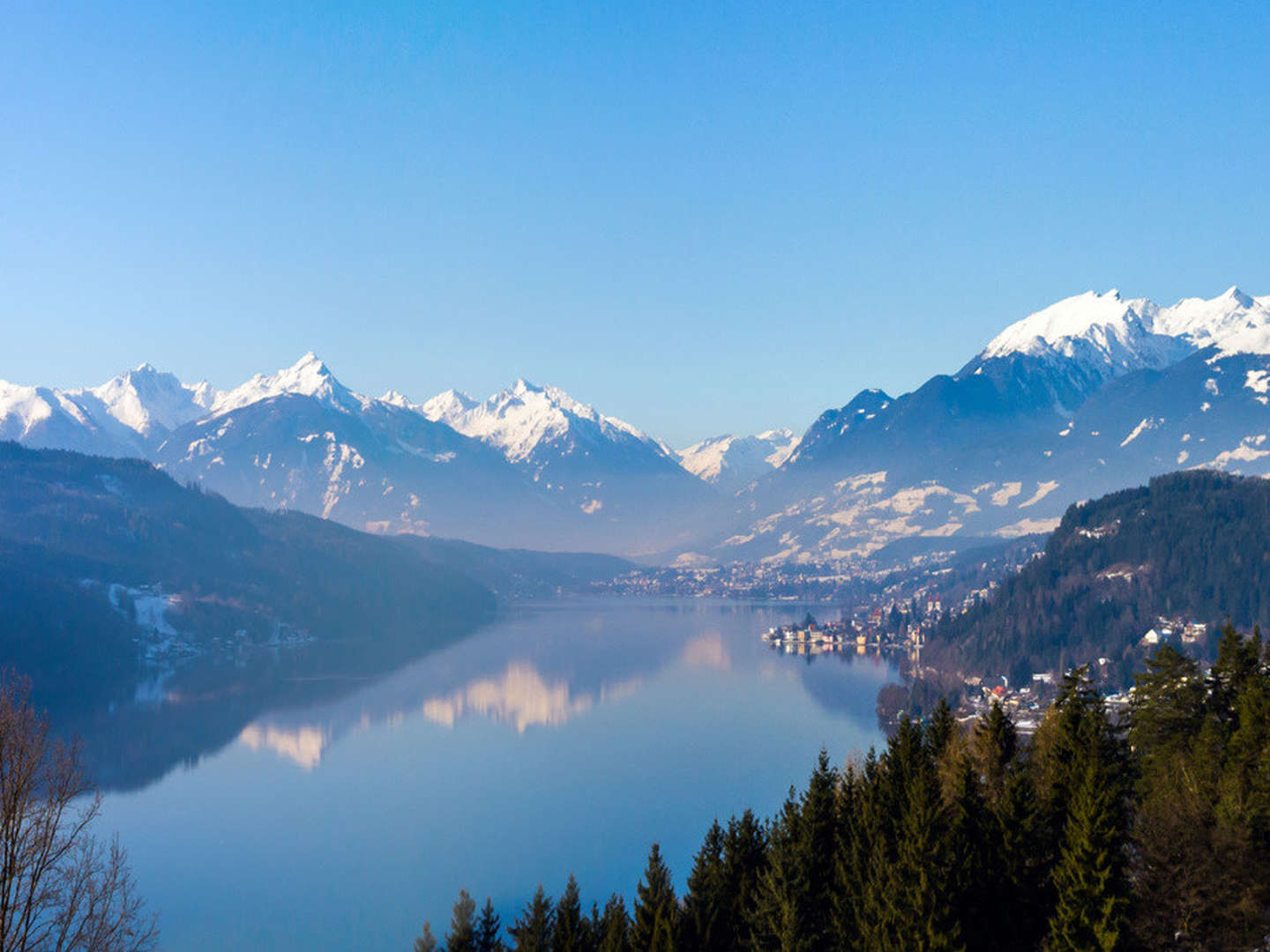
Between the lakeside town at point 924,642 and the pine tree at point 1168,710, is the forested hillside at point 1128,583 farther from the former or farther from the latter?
the pine tree at point 1168,710

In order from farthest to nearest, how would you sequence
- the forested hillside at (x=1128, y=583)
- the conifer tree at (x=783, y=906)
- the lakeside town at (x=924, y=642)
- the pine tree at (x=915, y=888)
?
the forested hillside at (x=1128, y=583) < the lakeside town at (x=924, y=642) < the conifer tree at (x=783, y=906) < the pine tree at (x=915, y=888)

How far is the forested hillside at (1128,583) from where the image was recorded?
9894cm

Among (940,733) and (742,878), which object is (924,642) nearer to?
(940,733)

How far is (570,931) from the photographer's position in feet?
77.4

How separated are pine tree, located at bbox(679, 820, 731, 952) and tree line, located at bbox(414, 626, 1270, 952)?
1.9 inches

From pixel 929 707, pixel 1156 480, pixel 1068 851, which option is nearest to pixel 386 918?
pixel 1068 851

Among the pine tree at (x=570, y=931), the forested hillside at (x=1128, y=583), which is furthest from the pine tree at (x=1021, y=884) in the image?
the forested hillside at (x=1128, y=583)

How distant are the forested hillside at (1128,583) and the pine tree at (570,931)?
75036 millimetres

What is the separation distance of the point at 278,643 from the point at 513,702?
57.8 metres

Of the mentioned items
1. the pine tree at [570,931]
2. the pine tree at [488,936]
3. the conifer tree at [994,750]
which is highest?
the conifer tree at [994,750]

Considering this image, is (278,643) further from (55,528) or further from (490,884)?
(490,884)

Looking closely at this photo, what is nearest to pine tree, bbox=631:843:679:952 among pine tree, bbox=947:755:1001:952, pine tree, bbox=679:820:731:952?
pine tree, bbox=679:820:731:952

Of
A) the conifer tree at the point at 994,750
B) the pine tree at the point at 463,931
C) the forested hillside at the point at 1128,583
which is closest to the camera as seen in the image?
the pine tree at the point at 463,931

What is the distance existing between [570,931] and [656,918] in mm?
3023
